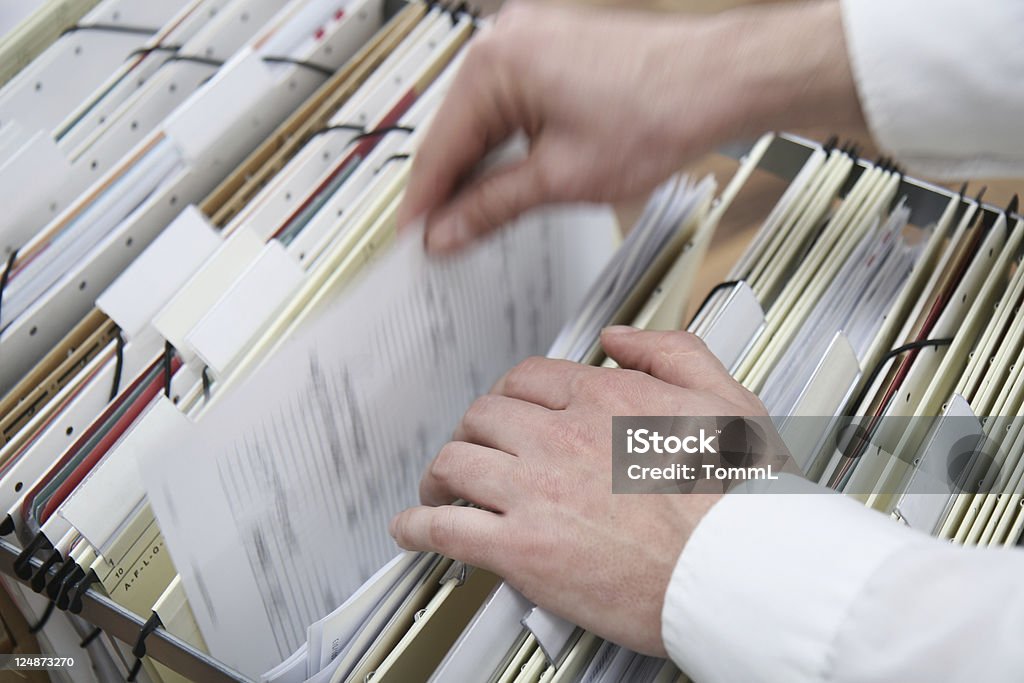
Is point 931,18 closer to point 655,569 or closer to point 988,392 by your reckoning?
point 988,392

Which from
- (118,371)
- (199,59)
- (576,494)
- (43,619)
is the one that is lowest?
(43,619)

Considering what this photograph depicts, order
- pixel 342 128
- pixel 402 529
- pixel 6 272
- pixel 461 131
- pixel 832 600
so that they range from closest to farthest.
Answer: pixel 832 600 → pixel 402 529 → pixel 461 131 → pixel 6 272 → pixel 342 128

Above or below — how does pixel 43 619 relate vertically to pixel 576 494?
below

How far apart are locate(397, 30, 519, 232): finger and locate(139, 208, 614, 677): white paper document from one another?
0.05 meters

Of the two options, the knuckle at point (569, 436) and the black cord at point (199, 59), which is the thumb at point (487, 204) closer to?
the knuckle at point (569, 436)

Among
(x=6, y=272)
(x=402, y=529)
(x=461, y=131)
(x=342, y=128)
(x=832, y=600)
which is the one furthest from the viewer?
(x=342, y=128)

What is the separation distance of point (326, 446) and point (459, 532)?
170mm

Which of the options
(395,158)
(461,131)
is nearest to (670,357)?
(461,131)

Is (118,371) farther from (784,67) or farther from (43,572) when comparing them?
(784,67)

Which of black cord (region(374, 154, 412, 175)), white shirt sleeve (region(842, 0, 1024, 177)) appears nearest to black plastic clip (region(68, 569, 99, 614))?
black cord (region(374, 154, 412, 175))

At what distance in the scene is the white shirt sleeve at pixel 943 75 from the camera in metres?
0.67

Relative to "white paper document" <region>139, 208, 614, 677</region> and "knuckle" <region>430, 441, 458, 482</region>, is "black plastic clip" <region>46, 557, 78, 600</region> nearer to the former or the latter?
"white paper document" <region>139, 208, 614, 677</region>

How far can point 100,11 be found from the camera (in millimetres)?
1084

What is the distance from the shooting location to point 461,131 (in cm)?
77
